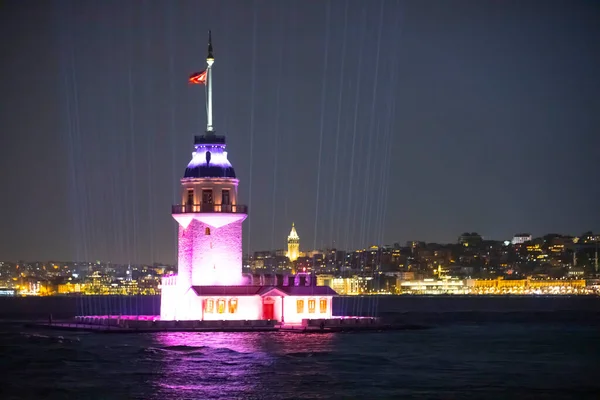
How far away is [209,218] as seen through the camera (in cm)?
8181

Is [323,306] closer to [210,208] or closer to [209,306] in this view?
[209,306]

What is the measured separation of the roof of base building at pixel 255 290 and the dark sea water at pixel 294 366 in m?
2.81

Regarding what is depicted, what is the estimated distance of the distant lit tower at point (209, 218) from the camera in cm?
8175

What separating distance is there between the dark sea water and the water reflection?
5 centimetres

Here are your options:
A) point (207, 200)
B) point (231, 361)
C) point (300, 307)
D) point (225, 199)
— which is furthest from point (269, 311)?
point (231, 361)

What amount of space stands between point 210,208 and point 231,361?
18881mm

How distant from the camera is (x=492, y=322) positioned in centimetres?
12456

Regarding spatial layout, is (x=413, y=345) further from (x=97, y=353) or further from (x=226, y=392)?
(x=226, y=392)

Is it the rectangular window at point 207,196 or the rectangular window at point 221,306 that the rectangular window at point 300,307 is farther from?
the rectangular window at point 207,196

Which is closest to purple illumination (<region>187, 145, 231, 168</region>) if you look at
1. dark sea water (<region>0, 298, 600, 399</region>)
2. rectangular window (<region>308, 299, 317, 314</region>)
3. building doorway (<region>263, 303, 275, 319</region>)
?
building doorway (<region>263, 303, 275, 319</region>)

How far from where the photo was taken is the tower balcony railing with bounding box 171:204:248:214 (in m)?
82.0

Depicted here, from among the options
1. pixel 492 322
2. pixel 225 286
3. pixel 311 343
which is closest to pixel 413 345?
pixel 311 343

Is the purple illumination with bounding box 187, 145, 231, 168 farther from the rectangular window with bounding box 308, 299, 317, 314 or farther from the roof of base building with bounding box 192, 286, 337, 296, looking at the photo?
the rectangular window with bounding box 308, 299, 317, 314

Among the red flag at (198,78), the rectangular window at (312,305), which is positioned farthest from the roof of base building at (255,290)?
the red flag at (198,78)
